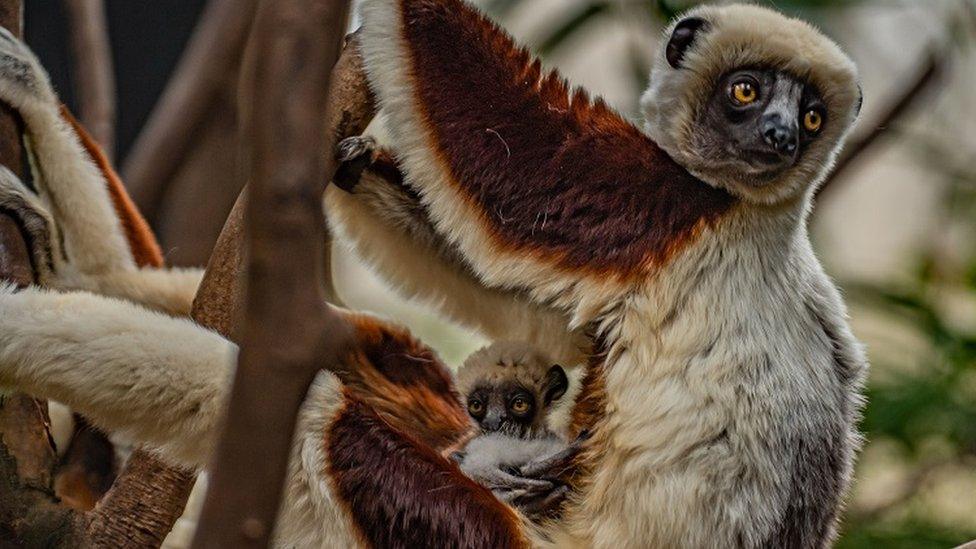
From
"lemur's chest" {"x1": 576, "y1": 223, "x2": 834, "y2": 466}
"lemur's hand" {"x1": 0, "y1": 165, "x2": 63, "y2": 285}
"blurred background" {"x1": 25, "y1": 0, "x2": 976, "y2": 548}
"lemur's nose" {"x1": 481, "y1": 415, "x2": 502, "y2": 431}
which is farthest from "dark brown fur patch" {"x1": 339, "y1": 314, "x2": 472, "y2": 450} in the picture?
"blurred background" {"x1": 25, "y1": 0, "x2": 976, "y2": 548}

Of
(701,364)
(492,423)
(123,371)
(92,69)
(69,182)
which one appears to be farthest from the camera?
(92,69)

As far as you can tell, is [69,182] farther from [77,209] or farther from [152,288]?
[152,288]

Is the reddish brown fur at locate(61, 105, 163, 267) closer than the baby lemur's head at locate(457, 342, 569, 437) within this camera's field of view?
No

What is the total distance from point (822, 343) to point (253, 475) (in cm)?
253

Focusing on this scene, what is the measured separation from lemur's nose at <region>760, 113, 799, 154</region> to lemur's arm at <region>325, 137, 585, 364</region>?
0.92 meters

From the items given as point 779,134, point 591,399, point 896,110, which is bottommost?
point 591,399

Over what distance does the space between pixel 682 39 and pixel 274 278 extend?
2.61m

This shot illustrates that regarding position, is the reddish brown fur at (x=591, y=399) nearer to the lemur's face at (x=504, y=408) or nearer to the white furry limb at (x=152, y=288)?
the lemur's face at (x=504, y=408)

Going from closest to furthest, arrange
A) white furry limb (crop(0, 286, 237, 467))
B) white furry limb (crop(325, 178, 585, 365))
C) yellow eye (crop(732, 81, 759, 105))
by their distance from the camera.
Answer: white furry limb (crop(0, 286, 237, 467)) < yellow eye (crop(732, 81, 759, 105)) < white furry limb (crop(325, 178, 585, 365))

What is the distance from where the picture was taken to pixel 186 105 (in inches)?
260

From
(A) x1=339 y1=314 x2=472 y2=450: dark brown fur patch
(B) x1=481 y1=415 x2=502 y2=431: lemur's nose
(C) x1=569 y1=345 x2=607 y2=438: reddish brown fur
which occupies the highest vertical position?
(C) x1=569 y1=345 x2=607 y2=438: reddish brown fur

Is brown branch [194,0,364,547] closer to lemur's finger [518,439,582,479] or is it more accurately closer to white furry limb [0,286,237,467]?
white furry limb [0,286,237,467]

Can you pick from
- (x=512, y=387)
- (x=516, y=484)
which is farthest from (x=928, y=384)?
(x=516, y=484)

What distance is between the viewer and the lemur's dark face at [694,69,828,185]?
3.93 m
